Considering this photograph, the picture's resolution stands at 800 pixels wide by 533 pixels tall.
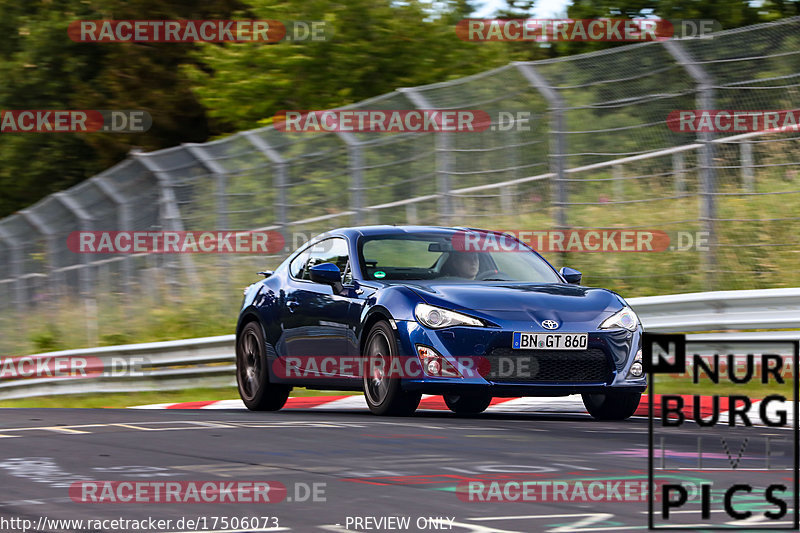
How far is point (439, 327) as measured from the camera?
31.6 ft

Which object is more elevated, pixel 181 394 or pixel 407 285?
pixel 407 285

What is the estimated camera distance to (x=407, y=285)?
33.3 ft

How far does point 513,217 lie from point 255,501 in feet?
30.3

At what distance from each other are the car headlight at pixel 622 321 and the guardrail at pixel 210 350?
488 mm

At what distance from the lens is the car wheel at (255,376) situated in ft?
39.0

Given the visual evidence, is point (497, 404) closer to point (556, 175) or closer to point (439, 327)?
point (439, 327)

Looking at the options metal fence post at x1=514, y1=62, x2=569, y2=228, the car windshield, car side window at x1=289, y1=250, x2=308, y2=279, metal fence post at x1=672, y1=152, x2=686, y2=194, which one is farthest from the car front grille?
metal fence post at x1=514, y1=62, x2=569, y2=228

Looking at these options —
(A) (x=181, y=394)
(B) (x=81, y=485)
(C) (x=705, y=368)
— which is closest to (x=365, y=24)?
(A) (x=181, y=394)

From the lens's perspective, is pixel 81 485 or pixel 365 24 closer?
pixel 81 485

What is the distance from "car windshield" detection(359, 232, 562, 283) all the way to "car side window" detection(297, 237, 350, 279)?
0.17 meters

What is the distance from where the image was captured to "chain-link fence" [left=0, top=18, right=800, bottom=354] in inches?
492

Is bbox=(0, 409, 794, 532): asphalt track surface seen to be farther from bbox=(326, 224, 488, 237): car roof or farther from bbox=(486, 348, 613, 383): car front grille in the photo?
bbox=(326, 224, 488, 237): car roof

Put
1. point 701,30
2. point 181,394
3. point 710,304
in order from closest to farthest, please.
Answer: point 710,304
point 181,394
point 701,30

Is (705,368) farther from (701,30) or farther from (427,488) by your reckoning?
(701,30)
